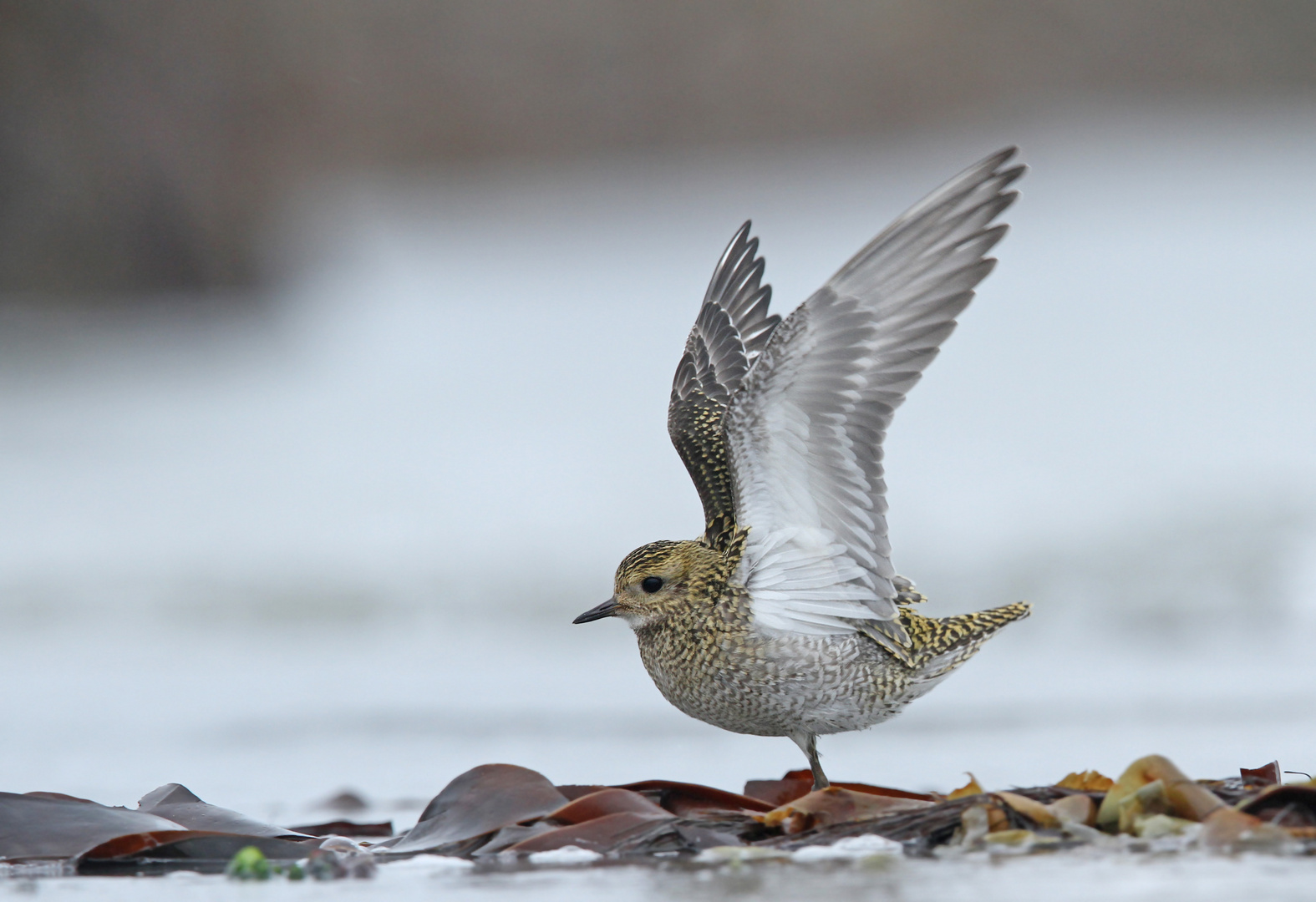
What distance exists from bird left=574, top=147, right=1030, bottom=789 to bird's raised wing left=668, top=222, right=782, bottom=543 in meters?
0.01

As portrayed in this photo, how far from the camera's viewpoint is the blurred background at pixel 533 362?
6.11 metres

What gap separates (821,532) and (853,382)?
1.56 ft

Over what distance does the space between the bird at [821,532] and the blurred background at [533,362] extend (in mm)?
554

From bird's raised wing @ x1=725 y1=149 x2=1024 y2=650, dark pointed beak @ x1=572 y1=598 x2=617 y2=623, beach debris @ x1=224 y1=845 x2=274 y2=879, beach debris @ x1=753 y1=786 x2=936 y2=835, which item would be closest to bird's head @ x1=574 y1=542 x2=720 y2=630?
dark pointed beak @ x1=572 y1=598 x2=617 y2=623

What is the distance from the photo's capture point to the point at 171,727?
6.09m

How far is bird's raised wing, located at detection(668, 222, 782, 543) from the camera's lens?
4.99 meters

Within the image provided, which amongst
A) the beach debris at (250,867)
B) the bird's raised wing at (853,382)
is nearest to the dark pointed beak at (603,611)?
the bird's raised wing at (853,382)

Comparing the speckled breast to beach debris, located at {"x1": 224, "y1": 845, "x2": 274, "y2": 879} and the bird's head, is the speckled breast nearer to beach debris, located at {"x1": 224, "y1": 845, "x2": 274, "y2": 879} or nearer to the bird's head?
the bird's head

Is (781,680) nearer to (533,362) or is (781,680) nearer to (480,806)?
(480,806)

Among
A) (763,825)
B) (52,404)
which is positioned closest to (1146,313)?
(52,404)

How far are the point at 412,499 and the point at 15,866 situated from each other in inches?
292

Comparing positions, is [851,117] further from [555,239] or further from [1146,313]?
[1146,313]

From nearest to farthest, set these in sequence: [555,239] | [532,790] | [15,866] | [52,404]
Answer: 1. [15,866]
2. [532,790]
3. [52,404]
4. [555,239]

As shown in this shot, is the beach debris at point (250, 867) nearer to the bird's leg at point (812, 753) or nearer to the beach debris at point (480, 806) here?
the beach debris at point (480, 806)
